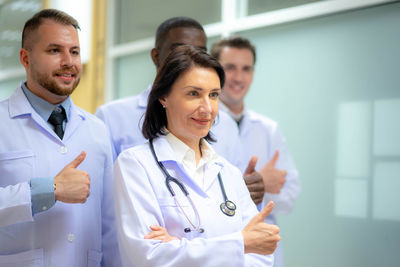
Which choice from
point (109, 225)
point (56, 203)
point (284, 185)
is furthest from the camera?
point (284, 185)

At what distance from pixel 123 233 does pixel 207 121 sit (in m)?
0.42

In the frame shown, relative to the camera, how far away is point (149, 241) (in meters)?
1.12

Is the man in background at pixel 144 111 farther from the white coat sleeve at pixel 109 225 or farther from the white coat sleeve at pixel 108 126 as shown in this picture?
the white coat sleeve at pixel 109 225

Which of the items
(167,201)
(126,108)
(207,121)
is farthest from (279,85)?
(167,201)

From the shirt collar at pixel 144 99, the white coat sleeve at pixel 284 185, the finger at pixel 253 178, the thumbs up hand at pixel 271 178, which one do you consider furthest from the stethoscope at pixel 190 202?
the white coat sleeve at pixel 284 185

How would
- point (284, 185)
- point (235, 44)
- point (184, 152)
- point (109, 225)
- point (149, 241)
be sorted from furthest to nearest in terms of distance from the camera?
point (235, 44)
point (284, 185)
point (109, 225)
point (184, 152)
point (149, 241)

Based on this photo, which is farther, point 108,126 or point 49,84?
point 108,126

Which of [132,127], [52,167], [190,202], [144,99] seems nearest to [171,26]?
[144,99]

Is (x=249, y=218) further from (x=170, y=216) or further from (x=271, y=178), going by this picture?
(x=271, y=178)

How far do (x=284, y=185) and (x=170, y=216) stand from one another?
127 cm

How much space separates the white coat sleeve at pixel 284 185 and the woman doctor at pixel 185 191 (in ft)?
2.87

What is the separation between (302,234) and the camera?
8.61 ft

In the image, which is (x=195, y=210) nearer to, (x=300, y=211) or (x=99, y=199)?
(x=99, y=199)

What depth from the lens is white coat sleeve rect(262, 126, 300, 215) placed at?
229 cm
